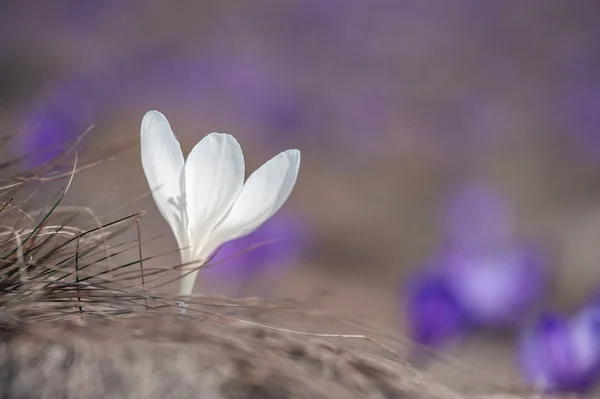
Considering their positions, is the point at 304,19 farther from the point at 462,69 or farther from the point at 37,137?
the point at 37,137

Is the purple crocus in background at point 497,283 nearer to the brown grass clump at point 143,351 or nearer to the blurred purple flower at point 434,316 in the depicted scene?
the blurred purple flower at point 434,316

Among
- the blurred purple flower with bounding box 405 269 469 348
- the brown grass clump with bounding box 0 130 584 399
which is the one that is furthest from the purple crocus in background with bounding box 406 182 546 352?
the brown grass clump with bounding box 0 130 584 399

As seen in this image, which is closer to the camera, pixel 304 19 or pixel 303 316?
pixel 303 316

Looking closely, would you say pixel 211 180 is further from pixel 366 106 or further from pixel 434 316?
pixel 366 106

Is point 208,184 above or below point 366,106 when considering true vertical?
below

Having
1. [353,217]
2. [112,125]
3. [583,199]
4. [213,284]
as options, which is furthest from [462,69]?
[213,284]

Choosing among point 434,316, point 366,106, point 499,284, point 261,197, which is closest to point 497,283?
point 499,284
